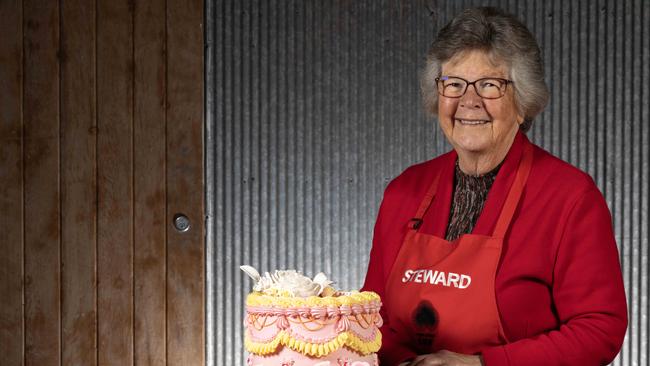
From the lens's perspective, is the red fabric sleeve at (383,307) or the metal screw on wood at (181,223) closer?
the red fabric sleeve at (383,307)

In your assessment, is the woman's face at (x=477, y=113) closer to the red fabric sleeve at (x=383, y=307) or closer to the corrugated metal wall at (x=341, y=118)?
the red fabric sleeve at (x=383, y=307)

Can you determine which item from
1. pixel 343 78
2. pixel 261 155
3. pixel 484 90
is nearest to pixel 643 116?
pixel 343 78

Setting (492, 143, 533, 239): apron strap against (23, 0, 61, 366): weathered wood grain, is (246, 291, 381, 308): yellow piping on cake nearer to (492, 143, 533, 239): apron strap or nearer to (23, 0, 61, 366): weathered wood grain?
(492, 143, 533, 239): apron strap

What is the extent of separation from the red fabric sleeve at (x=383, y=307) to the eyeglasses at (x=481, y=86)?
0.33 meters

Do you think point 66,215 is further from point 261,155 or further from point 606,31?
point 606,31

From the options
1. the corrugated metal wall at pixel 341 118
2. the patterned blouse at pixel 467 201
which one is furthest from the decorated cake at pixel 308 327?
the corrugated metal wall at pixel 341 118

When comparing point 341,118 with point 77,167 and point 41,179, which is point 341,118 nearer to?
point 77,167

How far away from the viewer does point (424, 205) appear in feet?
6.47

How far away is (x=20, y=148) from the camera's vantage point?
3.03 m

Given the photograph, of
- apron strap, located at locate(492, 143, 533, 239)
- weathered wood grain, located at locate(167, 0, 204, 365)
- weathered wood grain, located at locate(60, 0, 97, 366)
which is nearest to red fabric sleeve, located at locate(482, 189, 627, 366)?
apron strap, located at locate(492, 143, 533, 239)

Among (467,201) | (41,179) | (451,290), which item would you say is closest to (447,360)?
(451,290)

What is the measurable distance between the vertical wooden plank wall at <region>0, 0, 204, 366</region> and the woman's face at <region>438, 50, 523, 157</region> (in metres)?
1.40

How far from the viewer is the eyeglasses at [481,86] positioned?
5.91ft

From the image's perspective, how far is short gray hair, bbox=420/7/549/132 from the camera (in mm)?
1802
